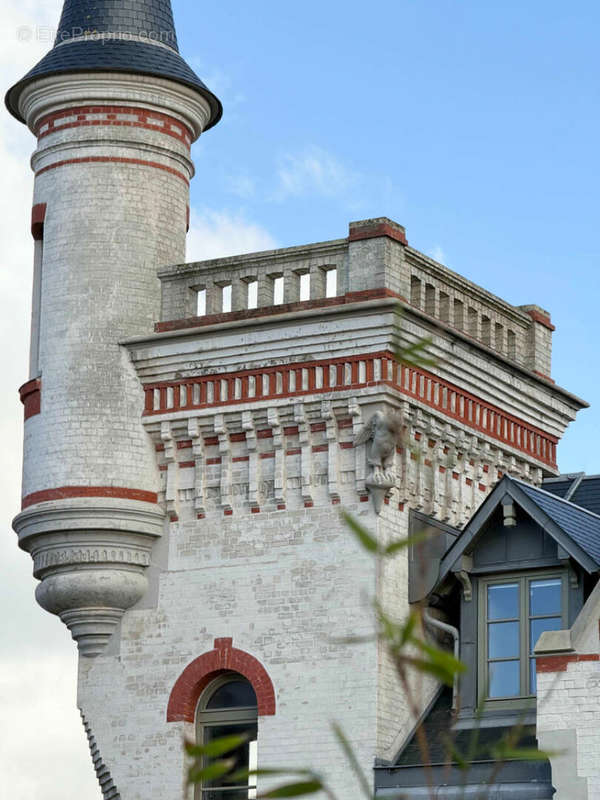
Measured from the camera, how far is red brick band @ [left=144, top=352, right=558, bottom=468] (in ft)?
70.3

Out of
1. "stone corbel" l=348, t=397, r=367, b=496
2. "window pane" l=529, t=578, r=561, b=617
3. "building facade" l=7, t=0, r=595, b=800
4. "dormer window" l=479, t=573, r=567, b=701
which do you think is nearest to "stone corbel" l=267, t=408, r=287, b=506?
"building facade" l=7, t=0, r=595, b=800

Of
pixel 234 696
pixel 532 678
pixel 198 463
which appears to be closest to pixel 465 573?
pixel 532 678

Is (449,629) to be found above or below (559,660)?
above

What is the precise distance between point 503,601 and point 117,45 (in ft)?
33.2

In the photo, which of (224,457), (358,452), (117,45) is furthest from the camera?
(117,45)

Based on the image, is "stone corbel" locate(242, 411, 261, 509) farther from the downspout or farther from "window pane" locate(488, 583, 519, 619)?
"window pane" locate(488, 583, 519, 619)

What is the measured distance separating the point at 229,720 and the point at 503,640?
392 cm

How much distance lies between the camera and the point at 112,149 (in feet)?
77.2

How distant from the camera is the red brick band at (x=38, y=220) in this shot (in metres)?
24.1

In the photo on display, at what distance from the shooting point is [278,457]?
71.6ft

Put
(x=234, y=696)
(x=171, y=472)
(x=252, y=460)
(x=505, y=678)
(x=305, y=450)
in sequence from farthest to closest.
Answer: (x=171, y=472) → (x=252, y=460) → (x=234, y=696) → (x=305, y=450) → (x=505, y=678)

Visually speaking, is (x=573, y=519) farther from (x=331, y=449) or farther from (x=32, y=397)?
(x=32, y=397)

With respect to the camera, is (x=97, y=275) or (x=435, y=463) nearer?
(x=435, y=463)

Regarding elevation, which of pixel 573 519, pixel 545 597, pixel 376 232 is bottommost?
pixel 545 597
